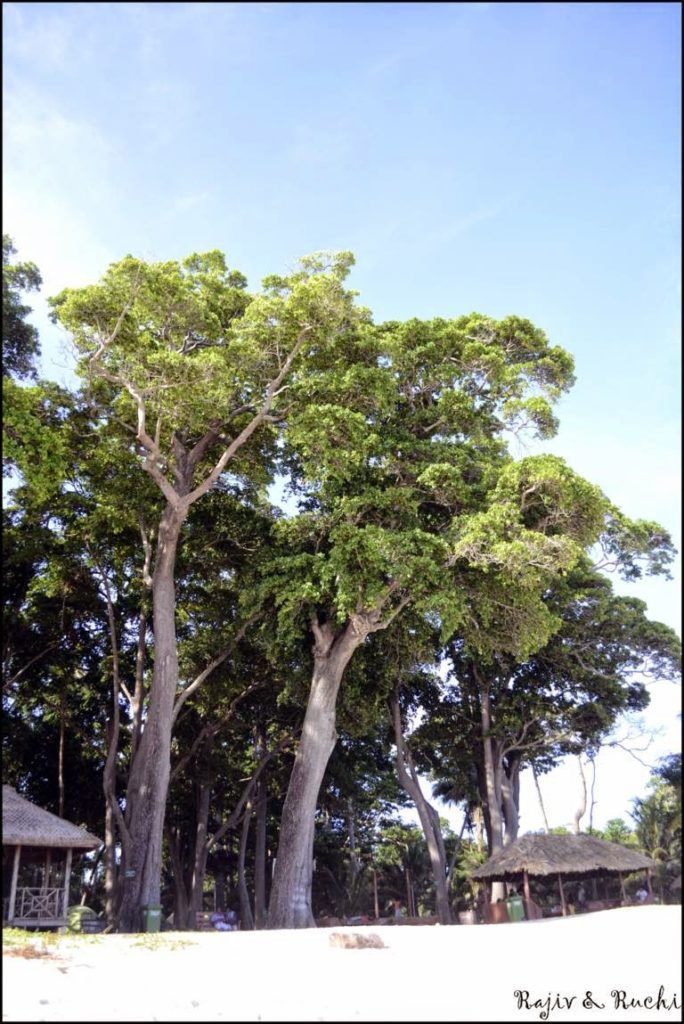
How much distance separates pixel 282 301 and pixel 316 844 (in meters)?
26.5

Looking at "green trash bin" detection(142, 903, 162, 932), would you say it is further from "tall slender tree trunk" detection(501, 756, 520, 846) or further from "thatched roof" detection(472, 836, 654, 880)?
"tall slender tree trunk" detection(501, 756, 520, 846)

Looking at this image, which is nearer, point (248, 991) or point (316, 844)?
point (248, 991)

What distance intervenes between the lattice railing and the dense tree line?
129cm

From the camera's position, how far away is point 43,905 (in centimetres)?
1641

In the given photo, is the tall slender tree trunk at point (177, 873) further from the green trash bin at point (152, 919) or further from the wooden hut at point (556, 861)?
the green trash bin at point (152, 919)

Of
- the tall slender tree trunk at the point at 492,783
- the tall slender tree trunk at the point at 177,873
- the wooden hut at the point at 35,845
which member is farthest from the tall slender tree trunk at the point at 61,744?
the tall slender tree trunk at the point at 492,783

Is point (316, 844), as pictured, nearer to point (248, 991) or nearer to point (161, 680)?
point (161, 680)

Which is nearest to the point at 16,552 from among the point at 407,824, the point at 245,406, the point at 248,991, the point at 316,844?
the point at 245,406

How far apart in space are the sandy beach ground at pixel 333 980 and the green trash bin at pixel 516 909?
9.42m

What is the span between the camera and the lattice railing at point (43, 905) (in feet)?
53.4

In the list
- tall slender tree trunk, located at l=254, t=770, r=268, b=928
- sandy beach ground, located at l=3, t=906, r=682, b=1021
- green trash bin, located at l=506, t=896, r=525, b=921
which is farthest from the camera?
tall slender tree trunk, located at l=254, t=770, r=268, b=928

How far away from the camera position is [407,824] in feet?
128

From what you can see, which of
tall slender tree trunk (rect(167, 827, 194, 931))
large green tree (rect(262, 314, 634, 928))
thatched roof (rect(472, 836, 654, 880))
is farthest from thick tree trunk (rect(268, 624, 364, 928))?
tall slender tree trunk (rect(167, 827, 194, 931))

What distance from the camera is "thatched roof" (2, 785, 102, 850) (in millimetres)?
15430
